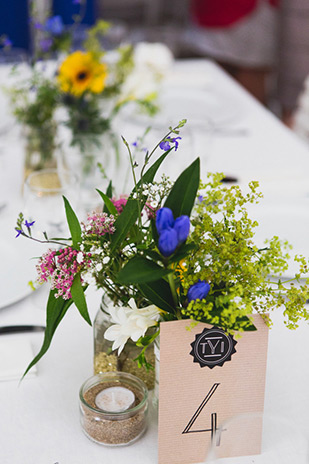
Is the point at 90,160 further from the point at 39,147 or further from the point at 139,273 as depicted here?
the point at 139,273

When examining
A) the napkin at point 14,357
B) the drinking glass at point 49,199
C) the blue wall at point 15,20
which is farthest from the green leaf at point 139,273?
the blue wall at point 15,20

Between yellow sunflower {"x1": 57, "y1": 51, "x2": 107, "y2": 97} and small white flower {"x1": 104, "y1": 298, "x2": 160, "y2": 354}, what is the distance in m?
0.86

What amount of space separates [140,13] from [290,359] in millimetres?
3970

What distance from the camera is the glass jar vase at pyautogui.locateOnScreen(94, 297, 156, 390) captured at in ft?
2.46

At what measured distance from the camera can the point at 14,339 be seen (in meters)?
0.90

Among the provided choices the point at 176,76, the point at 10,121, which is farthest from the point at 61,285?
the point at 176,76

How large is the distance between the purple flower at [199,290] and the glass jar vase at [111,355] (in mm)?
160

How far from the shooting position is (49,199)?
114cm

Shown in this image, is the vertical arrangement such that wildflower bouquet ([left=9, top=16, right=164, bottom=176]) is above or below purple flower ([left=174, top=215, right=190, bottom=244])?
below

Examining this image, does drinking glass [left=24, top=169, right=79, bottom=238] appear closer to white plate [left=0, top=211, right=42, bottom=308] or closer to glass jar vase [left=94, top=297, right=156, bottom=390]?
white plate [left=0, top=211, right=42, bottom=308]

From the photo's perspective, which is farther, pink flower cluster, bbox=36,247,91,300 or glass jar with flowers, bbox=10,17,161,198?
glass jar with flowers, bbox=10,17,161,198

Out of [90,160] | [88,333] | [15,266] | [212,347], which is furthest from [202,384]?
[90,160]

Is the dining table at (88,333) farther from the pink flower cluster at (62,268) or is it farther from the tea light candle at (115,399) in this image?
the pink flower cluster at (62,268)

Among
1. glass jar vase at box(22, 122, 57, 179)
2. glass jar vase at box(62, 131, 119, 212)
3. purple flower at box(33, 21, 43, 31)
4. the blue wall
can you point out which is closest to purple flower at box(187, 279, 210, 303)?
glass jar vase at box(62, 131, 119, 212)
